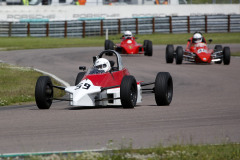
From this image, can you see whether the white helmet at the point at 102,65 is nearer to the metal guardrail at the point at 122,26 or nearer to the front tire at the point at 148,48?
the front tire at the point at 148,48

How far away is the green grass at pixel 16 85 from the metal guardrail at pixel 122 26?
26126mm

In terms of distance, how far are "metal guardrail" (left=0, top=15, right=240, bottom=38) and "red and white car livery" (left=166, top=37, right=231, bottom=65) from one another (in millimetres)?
21893

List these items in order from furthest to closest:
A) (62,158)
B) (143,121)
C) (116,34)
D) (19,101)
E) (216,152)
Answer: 1. (116,34)
2. (19,101)
3. (143,121)
4. (216,152)
5. (62,158)

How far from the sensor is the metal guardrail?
158 ft

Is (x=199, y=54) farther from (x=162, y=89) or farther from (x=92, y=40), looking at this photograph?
(x=92, y=40)

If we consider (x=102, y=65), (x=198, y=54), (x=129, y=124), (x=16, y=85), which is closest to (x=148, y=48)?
(x=198, y=54)

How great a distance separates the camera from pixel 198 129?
8938 mm

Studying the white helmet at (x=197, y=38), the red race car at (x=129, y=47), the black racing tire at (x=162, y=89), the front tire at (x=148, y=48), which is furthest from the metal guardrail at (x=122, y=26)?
the black racing tire at (x=162, y=89)

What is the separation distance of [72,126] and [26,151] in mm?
2174

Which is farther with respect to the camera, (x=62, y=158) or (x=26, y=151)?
(x=26, y=151)

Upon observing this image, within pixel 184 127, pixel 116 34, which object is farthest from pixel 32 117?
pixel 116 34

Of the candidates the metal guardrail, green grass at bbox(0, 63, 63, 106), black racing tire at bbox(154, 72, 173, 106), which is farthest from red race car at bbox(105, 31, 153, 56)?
A: black racing tire at bbox(154, 72, 173, 106)

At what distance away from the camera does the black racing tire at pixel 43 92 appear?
38.8 ft

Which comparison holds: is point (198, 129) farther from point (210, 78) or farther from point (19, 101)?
point (210, 78)
